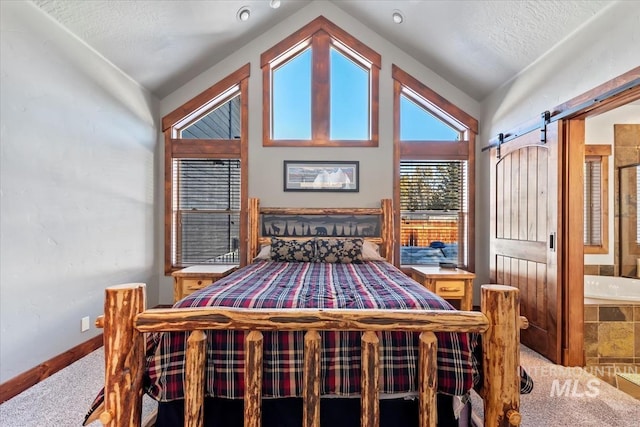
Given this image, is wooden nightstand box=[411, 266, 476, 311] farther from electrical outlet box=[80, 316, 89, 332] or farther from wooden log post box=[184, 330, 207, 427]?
electrical outlet box=[80, 316, 89, 332]

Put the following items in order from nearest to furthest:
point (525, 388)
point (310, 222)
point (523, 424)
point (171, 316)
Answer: point (171, 316) → point (525, 388) → point (523, 424) → point (310, 222)

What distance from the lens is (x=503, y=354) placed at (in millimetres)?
1287

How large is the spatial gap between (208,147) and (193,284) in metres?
1.70

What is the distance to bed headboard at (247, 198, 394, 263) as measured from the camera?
12.9 ft

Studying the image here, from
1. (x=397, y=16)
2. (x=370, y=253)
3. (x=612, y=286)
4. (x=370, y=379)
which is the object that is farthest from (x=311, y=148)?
(x=612, y=286)

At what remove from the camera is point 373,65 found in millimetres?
4059

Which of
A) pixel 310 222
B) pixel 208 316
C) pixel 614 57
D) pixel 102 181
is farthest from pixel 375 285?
pixel 102 181

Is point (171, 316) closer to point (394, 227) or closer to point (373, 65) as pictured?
point (394, 227)

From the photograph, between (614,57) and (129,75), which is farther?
(129,75)

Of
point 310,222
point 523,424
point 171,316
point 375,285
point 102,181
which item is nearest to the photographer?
point 171,316

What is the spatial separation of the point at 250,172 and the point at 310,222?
3.25 feet

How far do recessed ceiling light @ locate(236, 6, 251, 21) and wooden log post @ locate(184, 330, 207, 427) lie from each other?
3388 millimetres

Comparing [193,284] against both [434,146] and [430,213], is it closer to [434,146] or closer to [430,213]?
[430,213]

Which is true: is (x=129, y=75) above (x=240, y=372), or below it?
above
